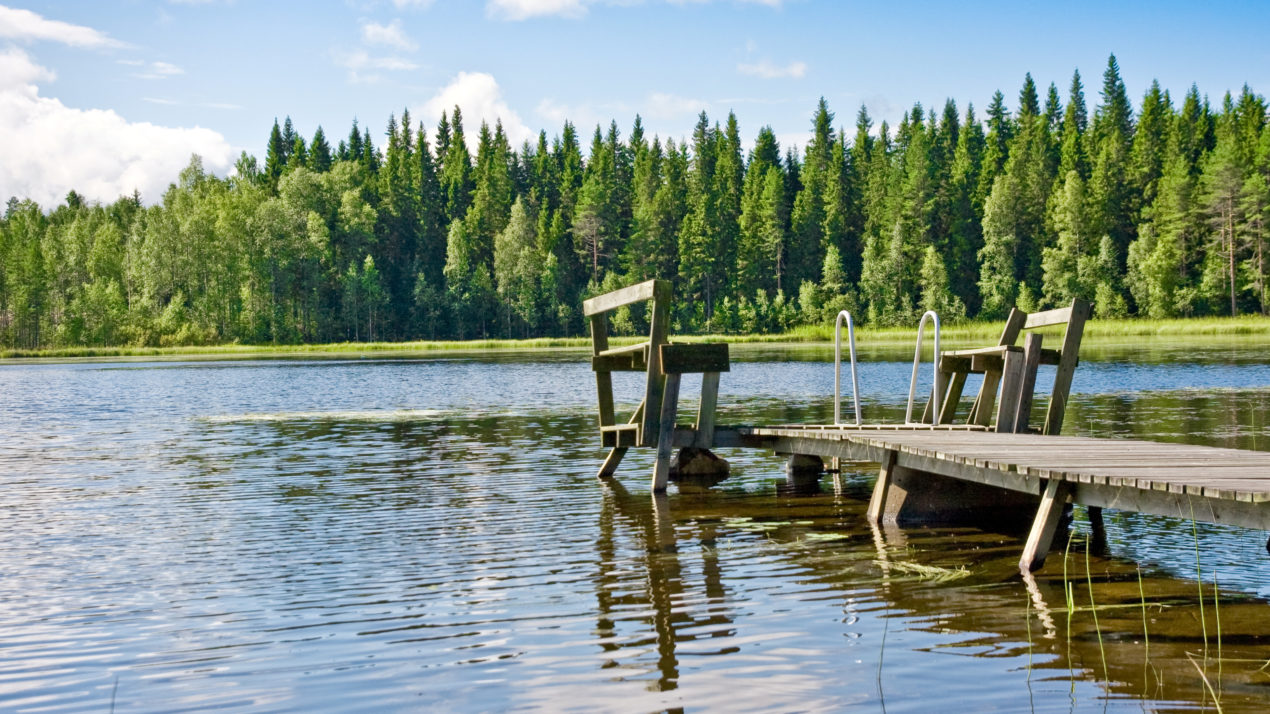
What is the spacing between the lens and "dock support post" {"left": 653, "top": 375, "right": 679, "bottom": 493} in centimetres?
1444

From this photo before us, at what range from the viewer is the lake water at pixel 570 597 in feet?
21.9

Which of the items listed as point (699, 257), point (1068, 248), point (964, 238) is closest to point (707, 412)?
point (1068, 248)

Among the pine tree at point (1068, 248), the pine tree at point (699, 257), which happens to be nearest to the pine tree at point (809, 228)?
the pine tree at point (699, 257)

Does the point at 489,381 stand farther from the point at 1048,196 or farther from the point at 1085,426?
the point at 1048,196

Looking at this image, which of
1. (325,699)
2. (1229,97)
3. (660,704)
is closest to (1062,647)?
(660,704)

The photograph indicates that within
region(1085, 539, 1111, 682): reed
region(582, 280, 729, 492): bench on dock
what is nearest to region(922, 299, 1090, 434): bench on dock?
region(582, 280, 729, 492): bench on dock

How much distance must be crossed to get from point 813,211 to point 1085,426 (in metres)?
96.7

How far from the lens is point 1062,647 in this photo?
7.19 m

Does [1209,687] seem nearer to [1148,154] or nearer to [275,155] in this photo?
[1148,154]

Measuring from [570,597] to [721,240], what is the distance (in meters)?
108

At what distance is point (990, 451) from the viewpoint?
1016 centimetres

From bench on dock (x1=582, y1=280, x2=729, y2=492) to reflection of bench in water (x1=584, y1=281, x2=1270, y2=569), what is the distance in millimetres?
20

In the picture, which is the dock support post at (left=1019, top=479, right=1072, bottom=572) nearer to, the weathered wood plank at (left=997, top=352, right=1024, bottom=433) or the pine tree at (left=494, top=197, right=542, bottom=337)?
the weathered wood plank at (left=997, top=352, right=1024, bottom=433)

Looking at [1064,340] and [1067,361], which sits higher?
[1064,340]
